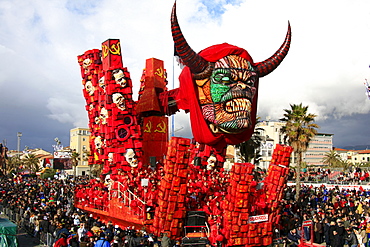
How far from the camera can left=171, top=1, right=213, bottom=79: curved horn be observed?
15938 millimetres

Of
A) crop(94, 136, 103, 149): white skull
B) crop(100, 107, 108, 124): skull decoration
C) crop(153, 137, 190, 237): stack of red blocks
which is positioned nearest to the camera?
crop(153, 137, 190, 237): stack of red blocks

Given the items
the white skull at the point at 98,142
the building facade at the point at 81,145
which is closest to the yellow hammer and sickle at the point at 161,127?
the white skull at the point at 98,142

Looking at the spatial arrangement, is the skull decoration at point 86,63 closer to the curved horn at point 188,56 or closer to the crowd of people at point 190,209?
the crowd of people at point 190,209

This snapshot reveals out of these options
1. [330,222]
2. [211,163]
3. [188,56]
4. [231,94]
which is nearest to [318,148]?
[211,163]

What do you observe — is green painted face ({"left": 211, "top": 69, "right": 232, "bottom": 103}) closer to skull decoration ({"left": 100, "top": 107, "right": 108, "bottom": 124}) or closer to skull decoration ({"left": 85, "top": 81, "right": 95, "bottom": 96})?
skull decoration ({"left": 100, "top": 107, "right": 108, "bottom": 124})

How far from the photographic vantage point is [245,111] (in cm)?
1678

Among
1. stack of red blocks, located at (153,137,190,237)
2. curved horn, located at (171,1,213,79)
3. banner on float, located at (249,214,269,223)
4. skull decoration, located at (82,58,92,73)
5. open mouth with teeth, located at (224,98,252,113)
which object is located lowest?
banner on float, located at (249,214,269,223)

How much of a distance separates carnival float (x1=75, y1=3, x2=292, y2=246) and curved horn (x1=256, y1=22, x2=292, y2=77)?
0.05 metres

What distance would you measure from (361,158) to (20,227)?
126 metres

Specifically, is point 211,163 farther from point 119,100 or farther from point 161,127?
point 119,100

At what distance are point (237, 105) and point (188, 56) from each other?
3.06 m

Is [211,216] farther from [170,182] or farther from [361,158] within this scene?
[361,158]

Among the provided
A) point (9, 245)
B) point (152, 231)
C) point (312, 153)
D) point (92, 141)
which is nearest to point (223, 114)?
point (152, 231)

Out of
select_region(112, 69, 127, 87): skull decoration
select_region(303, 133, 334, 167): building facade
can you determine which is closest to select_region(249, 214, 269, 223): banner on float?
select_region(112, 69, 127, 87): skull decoration
